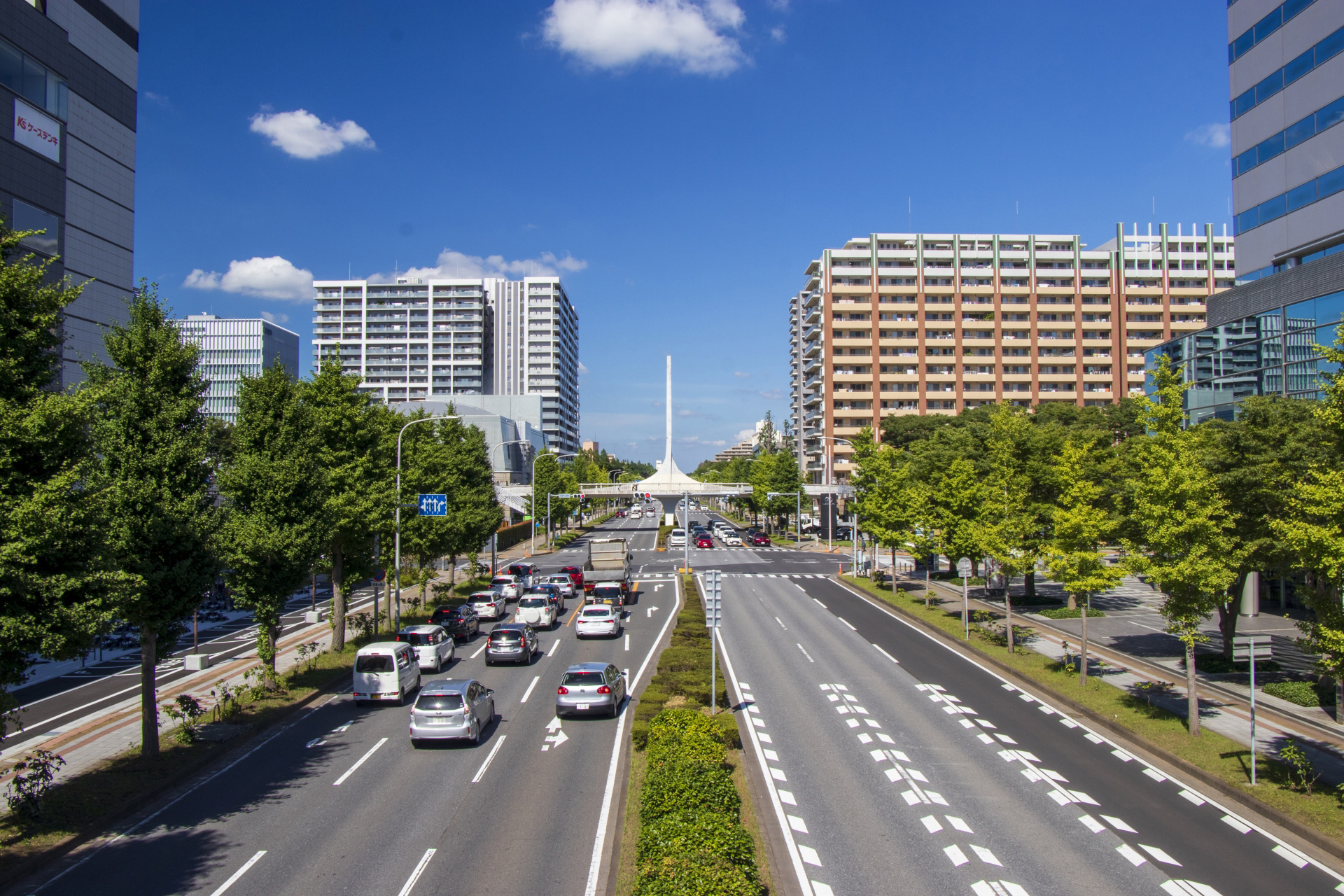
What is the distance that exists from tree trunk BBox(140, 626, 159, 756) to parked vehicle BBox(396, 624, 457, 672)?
922cm

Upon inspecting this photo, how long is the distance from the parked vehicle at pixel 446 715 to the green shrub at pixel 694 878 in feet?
33.5

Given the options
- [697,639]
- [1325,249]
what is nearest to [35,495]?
[697,639]

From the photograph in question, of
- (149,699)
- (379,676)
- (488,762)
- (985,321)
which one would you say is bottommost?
(488,762)

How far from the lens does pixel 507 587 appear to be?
46.0 metres

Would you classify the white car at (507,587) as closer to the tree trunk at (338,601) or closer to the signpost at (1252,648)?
the tree trunk at (338,601)

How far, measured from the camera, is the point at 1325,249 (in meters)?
33.7

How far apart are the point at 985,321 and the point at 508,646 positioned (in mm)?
100086

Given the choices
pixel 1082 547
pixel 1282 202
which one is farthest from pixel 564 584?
pixel 1282 202

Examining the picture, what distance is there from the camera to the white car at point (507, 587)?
45750 millimetres

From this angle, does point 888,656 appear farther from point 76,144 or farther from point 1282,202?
point 76,144

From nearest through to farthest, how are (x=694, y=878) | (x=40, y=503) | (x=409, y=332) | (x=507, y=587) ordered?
(x=694, y=878) < (x=40, y=503) < (x=507, y=587) < (x=409, y=332)

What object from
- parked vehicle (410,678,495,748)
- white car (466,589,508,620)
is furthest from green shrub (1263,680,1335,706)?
white car (466,589,508,620)

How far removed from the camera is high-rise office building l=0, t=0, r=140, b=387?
3744 cm

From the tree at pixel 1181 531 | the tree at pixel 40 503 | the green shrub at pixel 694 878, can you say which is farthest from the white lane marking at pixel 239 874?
the tree at pixel 1181 531
